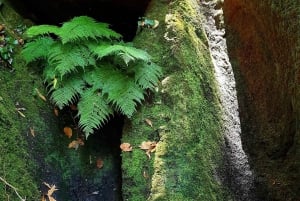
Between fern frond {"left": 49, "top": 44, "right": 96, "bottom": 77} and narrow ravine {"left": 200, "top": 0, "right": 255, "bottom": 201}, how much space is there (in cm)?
226

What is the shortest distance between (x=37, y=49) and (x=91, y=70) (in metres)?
0.75

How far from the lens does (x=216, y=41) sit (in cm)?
696

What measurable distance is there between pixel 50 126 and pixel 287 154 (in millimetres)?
3125

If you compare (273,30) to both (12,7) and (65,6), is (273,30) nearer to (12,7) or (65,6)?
(65,6)

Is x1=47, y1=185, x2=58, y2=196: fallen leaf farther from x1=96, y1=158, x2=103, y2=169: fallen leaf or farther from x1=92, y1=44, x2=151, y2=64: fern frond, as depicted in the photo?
x1=92, y1=44, x2=151, y2=64: fern frond

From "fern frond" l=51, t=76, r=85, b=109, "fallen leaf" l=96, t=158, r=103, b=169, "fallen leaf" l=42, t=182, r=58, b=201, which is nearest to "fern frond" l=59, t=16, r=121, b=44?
"fern frond" l=51, t=76, r=85, b=109

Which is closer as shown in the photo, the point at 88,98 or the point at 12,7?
the point at 88,98

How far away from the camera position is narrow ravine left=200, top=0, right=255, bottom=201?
18.2ft

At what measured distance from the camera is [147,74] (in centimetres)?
505

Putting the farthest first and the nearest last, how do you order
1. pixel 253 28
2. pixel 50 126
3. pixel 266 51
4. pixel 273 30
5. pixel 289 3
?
pixel 253 28
pixel 266 51
pixel 273 30
pixel 50 126
pixel 289 3

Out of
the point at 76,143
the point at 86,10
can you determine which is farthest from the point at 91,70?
the point at 86,10

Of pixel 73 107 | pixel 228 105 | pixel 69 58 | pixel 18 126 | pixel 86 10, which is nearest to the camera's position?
pixel 18 126

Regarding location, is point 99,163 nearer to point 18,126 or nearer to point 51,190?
point 51,190

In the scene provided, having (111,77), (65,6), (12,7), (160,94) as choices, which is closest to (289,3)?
(160,94)
